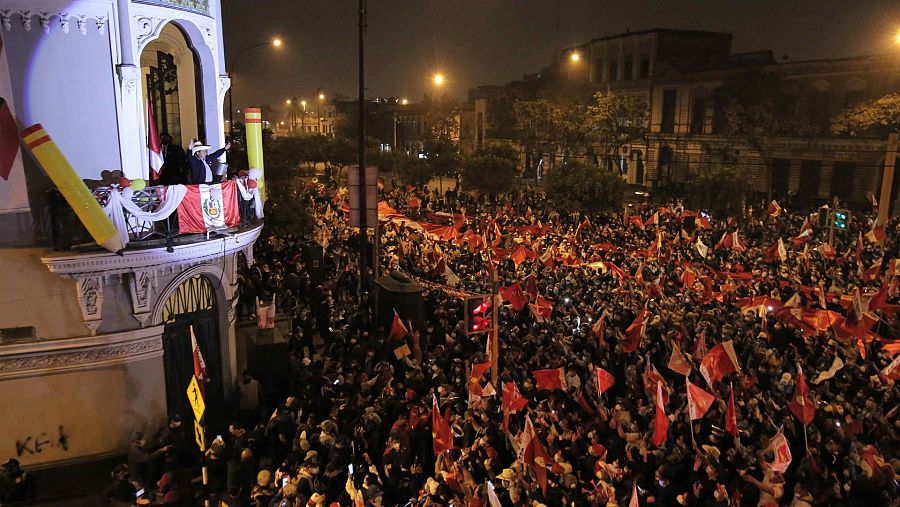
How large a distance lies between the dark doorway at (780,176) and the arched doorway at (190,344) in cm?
4317

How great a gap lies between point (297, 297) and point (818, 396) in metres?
13.5

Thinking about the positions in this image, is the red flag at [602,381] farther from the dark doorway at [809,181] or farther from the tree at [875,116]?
the dark doorway at [809,181]

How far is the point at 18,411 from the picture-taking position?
11172 millimetres

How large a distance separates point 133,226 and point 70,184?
3.60ft

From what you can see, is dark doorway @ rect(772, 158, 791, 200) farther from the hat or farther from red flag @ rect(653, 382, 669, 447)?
the hat

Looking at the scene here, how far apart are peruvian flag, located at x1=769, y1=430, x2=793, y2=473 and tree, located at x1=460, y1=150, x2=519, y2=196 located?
32215 mm

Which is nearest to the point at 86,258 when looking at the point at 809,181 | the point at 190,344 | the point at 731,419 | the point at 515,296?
the point at 190,344

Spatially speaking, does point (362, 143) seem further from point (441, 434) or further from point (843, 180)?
point (843, 180)

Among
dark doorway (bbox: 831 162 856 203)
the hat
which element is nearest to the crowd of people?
the hat

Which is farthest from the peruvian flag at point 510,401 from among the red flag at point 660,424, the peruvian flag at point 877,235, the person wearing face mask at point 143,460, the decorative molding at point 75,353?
the peruvian flag at point 877,235

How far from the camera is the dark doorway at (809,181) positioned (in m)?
45.4

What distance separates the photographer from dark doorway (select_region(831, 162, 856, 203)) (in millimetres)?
43250

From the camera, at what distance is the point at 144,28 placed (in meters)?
11.4

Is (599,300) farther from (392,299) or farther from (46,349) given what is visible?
(46,349)
